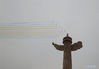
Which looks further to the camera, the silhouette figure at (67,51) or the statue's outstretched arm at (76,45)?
the statue's outstretched arm at (76,45)

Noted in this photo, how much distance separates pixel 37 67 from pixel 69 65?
1291 mm

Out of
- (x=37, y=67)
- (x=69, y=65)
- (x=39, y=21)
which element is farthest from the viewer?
(x=39, y=21)

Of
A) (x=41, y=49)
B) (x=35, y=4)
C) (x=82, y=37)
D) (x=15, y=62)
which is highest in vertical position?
(x=35, y=4)

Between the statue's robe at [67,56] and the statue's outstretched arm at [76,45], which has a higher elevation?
the statue's outstretched arm at [76,45]

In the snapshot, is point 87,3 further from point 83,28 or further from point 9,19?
point 9,19

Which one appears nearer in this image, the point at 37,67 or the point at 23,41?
the point at 37,67

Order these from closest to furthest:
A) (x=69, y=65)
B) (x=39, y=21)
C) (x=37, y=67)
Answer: (x=69, y=65), (x=37, y=67), (x=39, y=21)

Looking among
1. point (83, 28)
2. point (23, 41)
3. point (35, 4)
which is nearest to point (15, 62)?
point (23, 41)

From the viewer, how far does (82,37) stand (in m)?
2.29

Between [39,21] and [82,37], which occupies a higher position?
[39,21]

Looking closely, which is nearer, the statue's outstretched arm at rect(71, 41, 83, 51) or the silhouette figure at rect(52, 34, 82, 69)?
the silhouette figure at rect(52, 34, 82, 69)

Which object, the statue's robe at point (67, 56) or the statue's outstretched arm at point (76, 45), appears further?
the statue's outstretched arm at point (76, 45)

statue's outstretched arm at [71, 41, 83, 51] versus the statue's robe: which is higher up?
statue's outstretched arm at [71, 41, 83, 51]

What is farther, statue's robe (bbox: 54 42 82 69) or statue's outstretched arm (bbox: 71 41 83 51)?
statue's outstretched arm (bbox: 71 41 83 51)
